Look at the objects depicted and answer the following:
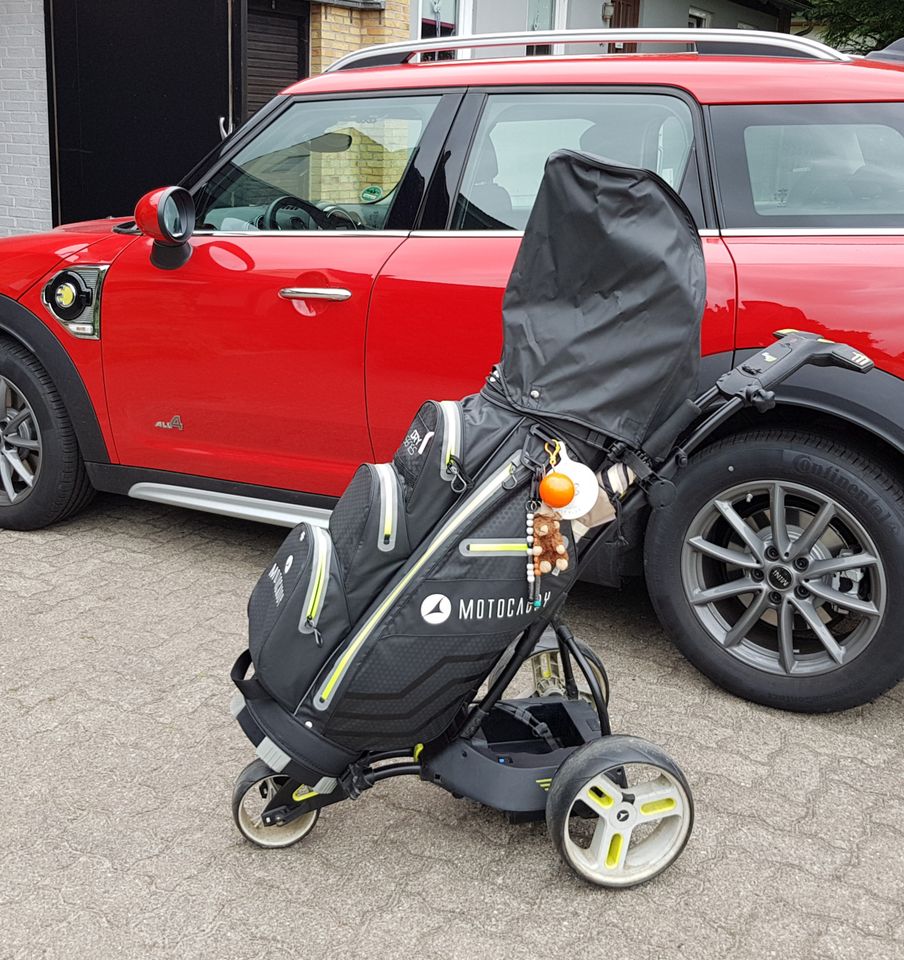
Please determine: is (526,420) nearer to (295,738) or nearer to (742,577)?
(295,738)

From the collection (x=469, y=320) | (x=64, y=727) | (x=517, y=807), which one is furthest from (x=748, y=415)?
(x=64, y=727)

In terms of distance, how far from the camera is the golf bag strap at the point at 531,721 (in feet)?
8.68

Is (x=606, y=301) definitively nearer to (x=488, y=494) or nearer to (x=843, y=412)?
(x=488, y=494)

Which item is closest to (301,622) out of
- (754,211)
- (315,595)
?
(315,595)

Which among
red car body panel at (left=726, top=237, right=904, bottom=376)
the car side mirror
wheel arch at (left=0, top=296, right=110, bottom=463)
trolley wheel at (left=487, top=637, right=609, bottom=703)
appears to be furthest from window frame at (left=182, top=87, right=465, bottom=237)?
trolley wheel at (left=487, top=637, right=609, bottom=703)

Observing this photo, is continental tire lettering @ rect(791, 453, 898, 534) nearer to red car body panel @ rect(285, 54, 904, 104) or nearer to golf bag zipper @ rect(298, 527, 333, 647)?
red car body panel @ rect(285, 54, 904, 104)

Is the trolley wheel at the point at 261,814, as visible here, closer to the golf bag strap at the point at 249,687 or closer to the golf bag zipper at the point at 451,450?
the golf bag strap at the point at 249,687

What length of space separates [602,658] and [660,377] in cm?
159

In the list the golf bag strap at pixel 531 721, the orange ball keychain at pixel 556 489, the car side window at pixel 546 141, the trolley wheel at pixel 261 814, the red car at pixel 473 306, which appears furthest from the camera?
the car side window at pixel 546 141

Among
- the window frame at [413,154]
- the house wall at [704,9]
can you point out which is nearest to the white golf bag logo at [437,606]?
the window frame at [413,154]

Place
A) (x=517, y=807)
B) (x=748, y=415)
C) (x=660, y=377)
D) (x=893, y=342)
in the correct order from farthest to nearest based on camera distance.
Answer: (x=748, y=415) → (x=893, y=342) → (x=517, y=807) → (x=660, y=377)

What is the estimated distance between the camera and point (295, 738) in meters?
2.33

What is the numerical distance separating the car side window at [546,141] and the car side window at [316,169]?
30 cm

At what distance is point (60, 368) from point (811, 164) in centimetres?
283
